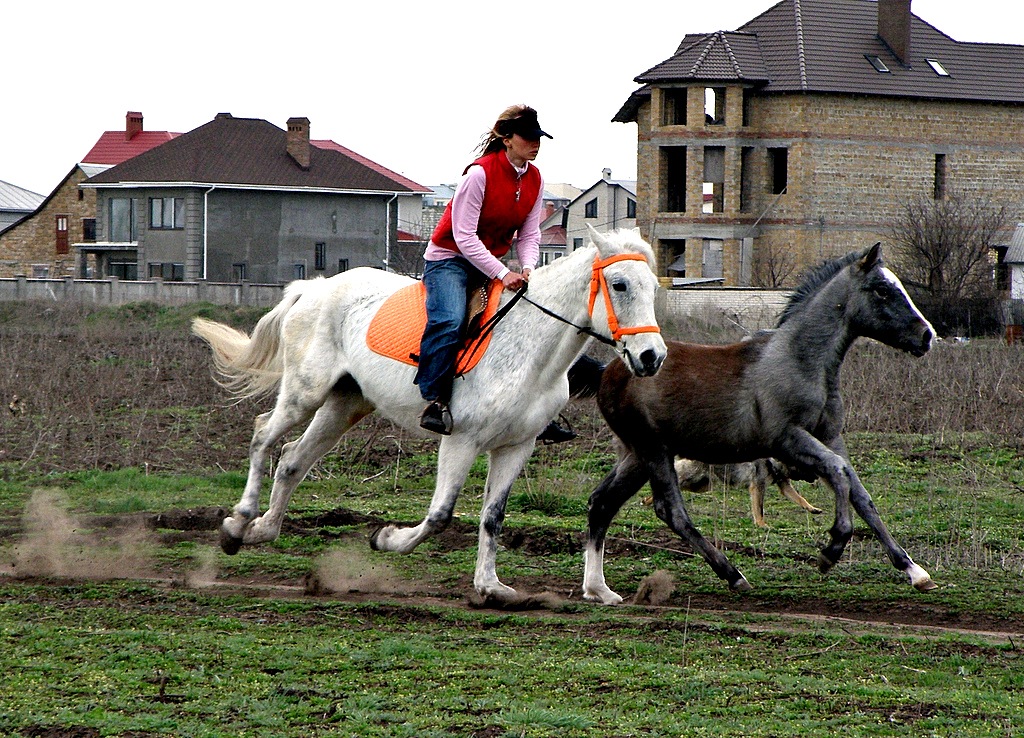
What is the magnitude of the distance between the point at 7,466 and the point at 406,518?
15.9 feet

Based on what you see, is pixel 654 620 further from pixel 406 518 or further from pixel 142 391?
pixel 142 391

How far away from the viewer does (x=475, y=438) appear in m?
7.57

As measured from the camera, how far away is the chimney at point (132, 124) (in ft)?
237

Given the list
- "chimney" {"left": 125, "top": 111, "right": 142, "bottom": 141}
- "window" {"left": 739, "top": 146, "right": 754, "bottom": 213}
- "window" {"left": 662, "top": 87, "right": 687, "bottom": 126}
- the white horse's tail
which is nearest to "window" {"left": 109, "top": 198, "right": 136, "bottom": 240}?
"chimney" {"left": 125, "top": 111, "right": 142, "bottom": 141}

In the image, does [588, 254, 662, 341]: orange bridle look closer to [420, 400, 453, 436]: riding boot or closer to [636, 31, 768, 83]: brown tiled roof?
[420, 400, 453, 436]: riding boot

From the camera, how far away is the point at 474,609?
759 cm

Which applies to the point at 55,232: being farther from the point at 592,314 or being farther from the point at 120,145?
the point at 592,314

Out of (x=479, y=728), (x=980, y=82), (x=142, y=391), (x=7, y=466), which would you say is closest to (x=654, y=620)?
(x=479, y=728)

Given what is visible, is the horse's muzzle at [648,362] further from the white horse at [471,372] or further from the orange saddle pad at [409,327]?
the orange saddle pad at [409,327]

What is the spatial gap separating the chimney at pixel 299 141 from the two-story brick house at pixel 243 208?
4 cm

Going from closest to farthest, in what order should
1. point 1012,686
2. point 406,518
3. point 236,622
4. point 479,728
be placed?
point 479,728 < point 1012,686 < point 236,622 < point 406,518

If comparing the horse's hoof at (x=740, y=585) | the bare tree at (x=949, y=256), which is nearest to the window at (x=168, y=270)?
the bare tree at (x=949, y=256)

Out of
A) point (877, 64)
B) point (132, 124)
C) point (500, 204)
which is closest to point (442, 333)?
point (500, 204)

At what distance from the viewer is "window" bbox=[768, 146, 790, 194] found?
48.7 metres
